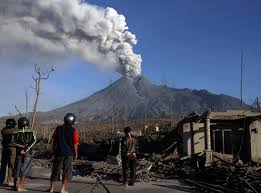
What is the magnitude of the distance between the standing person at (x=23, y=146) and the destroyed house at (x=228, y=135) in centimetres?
742

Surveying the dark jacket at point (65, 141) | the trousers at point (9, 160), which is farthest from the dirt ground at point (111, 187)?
the dark jacket at point (65, 141)

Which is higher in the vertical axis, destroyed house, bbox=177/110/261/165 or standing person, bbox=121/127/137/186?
destroyed house, bbox=177/110/261/165

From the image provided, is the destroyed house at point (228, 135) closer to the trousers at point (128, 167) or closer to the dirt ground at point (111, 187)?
the dirt ground at point (111, 187)

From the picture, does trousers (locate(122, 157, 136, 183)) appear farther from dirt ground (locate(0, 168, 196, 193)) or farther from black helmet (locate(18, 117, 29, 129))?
black helmet (locate(18, 117, 29, 129))

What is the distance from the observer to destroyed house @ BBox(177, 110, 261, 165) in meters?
16.6

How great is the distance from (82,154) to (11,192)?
13.0 meters

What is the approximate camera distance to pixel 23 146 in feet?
34.2

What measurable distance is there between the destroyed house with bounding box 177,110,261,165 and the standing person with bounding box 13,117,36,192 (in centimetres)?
742

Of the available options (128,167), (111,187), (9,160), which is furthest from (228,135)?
(9,160)

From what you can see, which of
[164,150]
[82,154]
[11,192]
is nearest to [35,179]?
[11,192]

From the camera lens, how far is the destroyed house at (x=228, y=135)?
16.6m

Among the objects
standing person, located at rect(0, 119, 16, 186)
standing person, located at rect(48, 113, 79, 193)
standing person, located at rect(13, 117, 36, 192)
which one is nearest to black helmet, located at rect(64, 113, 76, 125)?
standing person, located at rect(48, 113, 79, 193)

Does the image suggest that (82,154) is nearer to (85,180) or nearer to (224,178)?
(85,180)

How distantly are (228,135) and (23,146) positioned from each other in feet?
32.3
